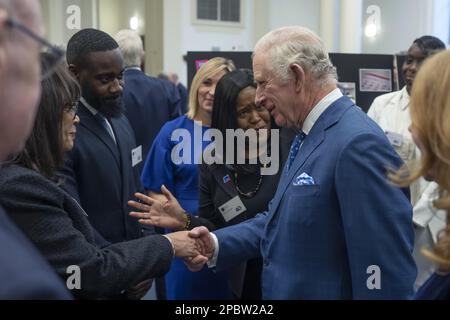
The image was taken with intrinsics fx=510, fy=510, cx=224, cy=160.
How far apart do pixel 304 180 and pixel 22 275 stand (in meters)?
1.05

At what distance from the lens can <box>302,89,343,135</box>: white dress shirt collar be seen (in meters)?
1.55

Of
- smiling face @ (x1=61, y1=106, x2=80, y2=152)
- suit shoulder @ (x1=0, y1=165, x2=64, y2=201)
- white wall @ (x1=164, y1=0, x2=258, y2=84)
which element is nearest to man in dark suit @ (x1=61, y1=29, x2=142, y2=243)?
smiling face @ (x1=61, y1=106, x2=80, y2=152)

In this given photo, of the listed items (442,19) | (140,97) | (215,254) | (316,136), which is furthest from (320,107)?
(442,19)

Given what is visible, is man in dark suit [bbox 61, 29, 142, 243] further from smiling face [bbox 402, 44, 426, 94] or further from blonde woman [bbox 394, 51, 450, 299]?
smiling face [bbox 402, 44, 426, 94]

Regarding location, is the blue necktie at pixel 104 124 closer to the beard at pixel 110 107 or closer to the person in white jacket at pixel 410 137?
the beard at pixel 110 107

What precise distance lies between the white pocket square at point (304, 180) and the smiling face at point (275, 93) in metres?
0.22

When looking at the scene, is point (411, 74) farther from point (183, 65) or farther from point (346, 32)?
point (183, 65)

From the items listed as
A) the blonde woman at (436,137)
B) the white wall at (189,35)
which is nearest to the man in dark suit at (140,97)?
the blonde woman at (436,137)

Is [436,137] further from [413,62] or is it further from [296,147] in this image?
[413,62]

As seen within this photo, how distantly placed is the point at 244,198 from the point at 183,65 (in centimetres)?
851

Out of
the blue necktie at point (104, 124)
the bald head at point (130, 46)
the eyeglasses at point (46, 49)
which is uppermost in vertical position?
the bald head at point (130, 46)

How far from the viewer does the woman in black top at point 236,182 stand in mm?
2145

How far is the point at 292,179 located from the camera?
153cm

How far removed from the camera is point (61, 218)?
133 cm
